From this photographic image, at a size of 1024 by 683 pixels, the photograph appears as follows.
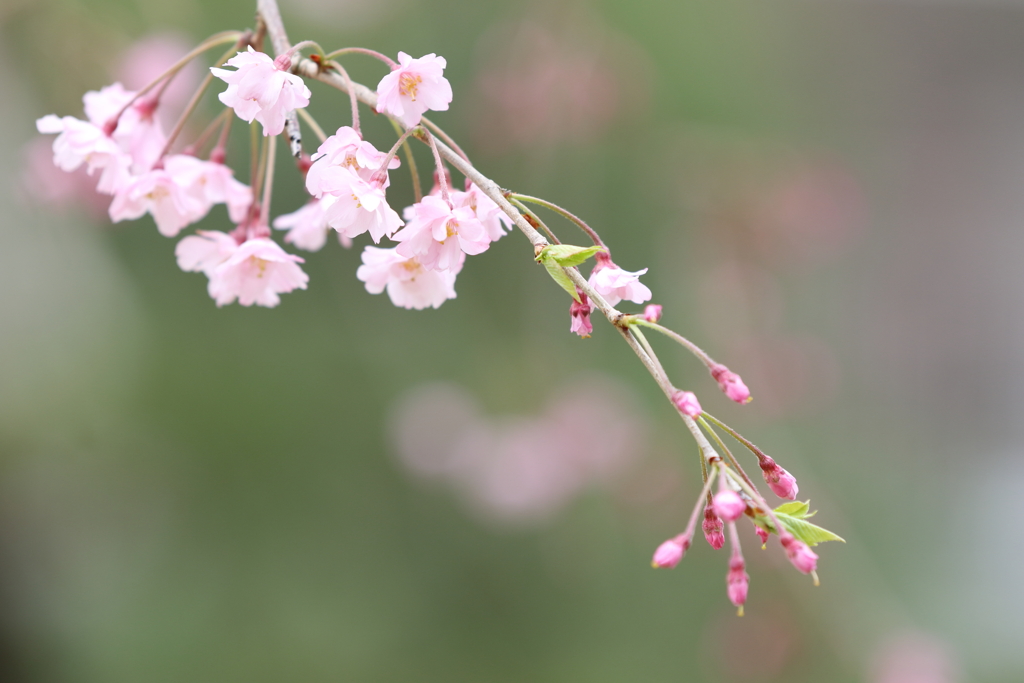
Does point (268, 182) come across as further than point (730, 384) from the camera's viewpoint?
Yes

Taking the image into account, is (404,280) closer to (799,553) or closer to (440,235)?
(440,235)

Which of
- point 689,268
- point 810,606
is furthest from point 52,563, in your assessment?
point 810,606

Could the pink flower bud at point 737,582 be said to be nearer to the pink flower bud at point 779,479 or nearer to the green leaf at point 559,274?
the pink flower bud at point 779,479

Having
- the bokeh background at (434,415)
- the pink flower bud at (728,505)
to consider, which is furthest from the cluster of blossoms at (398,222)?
the bokeh background at (434,415)

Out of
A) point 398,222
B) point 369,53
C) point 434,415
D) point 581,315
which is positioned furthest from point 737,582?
point 434,415

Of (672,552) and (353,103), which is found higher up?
(353,103)

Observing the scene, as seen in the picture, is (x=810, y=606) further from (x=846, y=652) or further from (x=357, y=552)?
(x=357, y=552)

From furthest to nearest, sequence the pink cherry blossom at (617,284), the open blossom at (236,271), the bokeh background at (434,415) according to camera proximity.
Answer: the bokeh background at (434,415)
the open blossom at (236,271)
the pink cherry blossom at (617,284)
